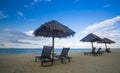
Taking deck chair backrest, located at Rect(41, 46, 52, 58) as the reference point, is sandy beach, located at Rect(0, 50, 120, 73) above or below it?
below

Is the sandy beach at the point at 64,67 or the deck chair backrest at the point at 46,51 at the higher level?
the deck chair backrest at the point at 46,51

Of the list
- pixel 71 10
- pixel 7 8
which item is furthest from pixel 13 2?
pixel 71 10

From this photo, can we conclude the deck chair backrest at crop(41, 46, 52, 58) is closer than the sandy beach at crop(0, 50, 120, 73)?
No

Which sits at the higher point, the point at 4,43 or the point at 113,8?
the point at 113,8

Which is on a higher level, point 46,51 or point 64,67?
point 46,51

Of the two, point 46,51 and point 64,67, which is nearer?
point 64,67

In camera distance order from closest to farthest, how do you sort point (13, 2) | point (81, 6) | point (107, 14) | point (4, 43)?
point (13, 2) < point (81, 6) < point (107, 14) < point (4, 43)

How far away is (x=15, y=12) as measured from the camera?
1312 cm

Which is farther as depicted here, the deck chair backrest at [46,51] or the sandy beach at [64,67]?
the deck chair backrest at [46,51]

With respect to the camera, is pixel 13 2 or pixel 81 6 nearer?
pixel 13 2

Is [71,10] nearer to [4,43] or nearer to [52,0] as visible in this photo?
[52,0]

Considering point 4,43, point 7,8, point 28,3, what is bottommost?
point 4,43

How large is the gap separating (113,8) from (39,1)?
10196 millimetres

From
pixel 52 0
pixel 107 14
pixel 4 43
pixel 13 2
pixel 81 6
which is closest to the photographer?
pixel 13 2
